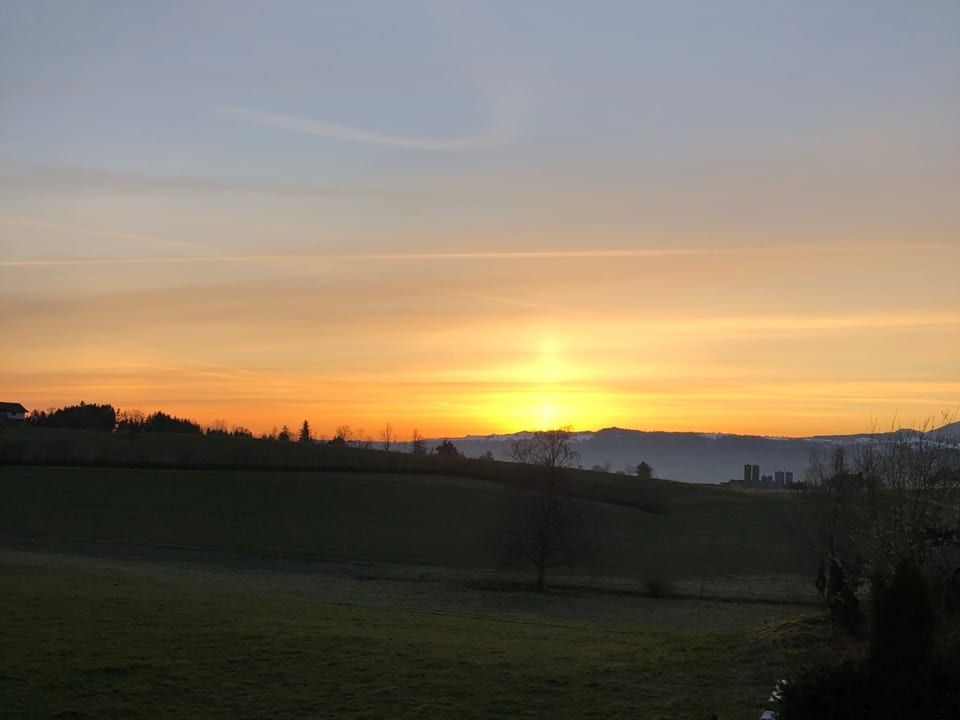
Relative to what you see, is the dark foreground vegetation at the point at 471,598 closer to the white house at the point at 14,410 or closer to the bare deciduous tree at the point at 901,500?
the bare deciduous tree at the point at 901,500

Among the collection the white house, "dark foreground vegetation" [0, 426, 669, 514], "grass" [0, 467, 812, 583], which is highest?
the white house

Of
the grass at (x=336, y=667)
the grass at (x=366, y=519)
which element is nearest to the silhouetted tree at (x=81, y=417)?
the grass at (x=366, y=519)

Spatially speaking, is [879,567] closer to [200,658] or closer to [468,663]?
[468,663]

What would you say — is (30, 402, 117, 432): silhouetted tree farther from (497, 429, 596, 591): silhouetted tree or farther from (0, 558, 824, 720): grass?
(0, 558, 824, 720): grass

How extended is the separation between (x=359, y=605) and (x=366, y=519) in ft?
124

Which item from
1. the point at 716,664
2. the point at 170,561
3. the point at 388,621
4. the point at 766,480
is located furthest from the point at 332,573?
the point at 766,480

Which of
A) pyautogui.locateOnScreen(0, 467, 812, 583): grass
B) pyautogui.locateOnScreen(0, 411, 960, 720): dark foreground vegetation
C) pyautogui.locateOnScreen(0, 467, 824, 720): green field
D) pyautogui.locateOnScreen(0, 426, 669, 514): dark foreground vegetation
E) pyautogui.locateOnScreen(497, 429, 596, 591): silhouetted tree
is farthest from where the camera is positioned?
pyautogui.locateOnScreen(0, 426, 669, 514): dark foreground vegetation

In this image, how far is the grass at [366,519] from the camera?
2146 inches

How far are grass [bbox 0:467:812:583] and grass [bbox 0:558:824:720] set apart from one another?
84.3 ft

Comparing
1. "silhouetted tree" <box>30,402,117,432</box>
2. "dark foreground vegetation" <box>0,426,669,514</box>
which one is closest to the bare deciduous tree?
"dark foreground vegetation" <box>0,426,669,514</box>

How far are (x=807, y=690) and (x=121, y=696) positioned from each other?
10241mm

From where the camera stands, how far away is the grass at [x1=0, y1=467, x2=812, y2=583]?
54500 mm

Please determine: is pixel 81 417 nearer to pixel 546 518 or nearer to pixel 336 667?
pixel 546 518

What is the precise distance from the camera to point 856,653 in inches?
509
